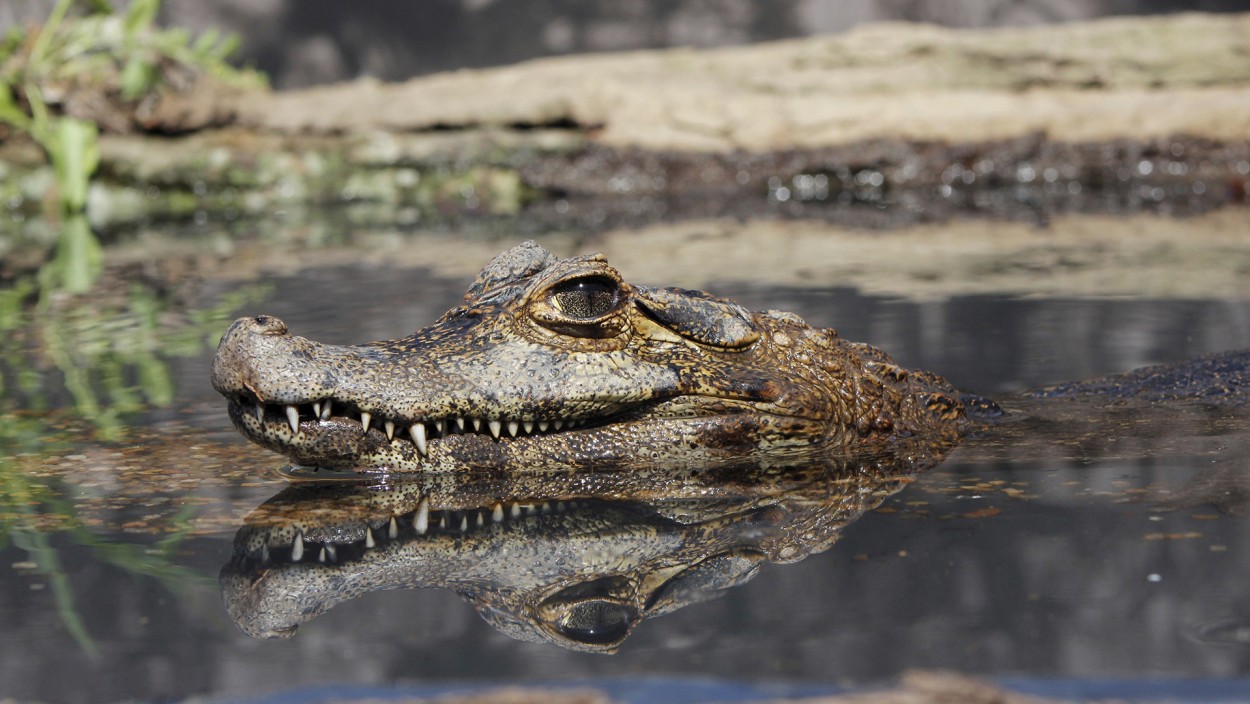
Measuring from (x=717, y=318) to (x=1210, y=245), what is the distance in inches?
244

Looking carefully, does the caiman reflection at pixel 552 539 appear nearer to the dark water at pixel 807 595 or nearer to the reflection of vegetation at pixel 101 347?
the dark water at pixel 807 595

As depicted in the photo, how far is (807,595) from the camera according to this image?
2.83 meters

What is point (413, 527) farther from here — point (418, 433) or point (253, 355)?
point (253, 355)

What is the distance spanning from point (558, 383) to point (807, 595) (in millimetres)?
1123

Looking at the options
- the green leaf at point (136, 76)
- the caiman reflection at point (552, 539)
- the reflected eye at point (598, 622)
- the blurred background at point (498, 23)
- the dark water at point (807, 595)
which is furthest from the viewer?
the blurred background at point (498, 23)

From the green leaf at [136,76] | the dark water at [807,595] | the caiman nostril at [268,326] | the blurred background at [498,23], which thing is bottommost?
the dark water at [807,595]

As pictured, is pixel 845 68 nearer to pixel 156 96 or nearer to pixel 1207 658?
pixel 156 96

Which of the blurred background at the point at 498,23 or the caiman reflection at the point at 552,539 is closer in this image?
the caiman reflection at the point at 552,539

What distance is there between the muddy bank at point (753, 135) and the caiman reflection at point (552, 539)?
352 inches

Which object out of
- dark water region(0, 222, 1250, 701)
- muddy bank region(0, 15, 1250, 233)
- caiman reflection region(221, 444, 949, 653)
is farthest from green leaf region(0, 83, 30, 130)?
caiman reflection region(221, 444, 949, 653)

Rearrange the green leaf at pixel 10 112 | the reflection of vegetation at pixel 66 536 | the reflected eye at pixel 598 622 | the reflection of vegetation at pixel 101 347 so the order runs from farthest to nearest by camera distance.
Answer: the green leaf at pixel 10 112, the reflection of vegetation at pixel 101 347, the reflection of vegetation at pixel 66 536, the reflected eye at pixel 598 622

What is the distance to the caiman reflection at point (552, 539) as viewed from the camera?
283 cm

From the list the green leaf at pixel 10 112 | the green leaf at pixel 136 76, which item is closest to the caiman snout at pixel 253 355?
the green leaf at pixel 10 112

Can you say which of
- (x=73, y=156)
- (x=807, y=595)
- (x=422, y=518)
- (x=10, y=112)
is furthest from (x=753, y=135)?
(x=807, y=595)
